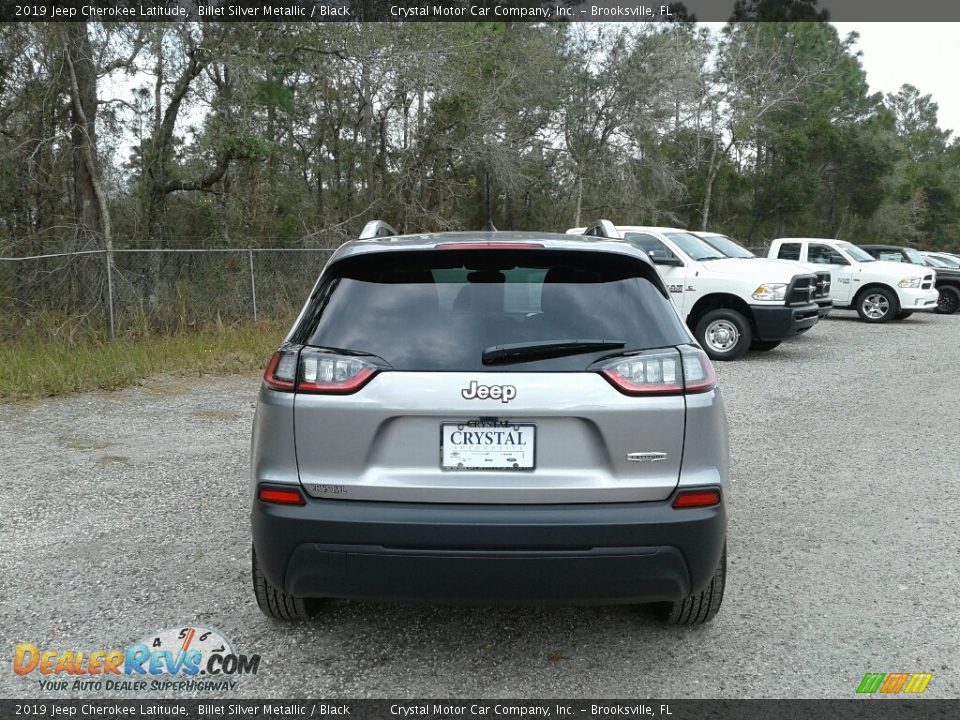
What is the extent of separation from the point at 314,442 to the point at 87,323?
10.6 metres

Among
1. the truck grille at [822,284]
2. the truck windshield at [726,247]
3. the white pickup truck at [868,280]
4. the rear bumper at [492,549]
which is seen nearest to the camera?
the rear bumper at [492,549]

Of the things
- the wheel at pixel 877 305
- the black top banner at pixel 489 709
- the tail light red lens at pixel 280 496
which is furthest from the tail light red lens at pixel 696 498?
the wheel at pixel 877 305

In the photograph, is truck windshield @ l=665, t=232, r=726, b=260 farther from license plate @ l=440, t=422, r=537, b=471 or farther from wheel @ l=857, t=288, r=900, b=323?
license plate @ l=440, t=422, r=537, b=471

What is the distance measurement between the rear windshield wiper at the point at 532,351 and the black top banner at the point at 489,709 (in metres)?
1.26

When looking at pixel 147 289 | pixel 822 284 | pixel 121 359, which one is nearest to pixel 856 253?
pixel 822 284

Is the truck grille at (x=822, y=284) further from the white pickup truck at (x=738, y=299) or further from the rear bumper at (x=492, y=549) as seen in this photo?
the rear bumper at (x=492, y=549)

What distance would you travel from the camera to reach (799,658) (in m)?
3.36

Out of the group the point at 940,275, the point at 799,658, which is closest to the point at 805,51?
the point at 940,275

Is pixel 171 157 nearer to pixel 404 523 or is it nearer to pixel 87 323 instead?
pixel 87 323

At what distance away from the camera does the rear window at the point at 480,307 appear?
301 cm

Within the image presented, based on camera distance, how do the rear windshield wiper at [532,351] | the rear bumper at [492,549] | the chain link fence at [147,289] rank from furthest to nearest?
the chain link fence at [147,289]
the rear windshield wiper at [532,351]
the rear bumper at [492,549]

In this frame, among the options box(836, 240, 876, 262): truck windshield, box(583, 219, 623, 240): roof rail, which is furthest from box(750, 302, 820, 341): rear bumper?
box(583, 219, 623, 240): roof rail

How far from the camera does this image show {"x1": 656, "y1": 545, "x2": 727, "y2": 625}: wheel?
3.45 metres

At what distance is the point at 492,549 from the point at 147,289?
1152 cm
